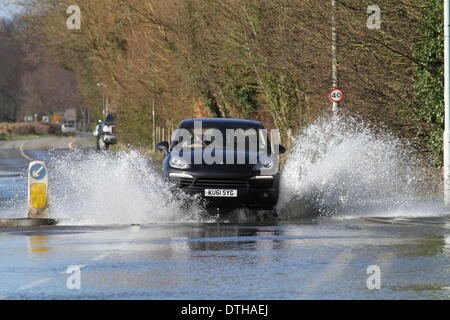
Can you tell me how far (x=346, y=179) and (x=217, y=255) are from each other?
29.2ft

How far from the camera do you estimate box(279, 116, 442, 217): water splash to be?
66.7 ft

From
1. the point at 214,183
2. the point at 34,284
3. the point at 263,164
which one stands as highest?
the point at 263,164

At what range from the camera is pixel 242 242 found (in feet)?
48.3

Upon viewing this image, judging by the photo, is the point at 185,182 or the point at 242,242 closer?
the point at 242,242

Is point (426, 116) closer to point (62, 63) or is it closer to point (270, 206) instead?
point (270, 206)

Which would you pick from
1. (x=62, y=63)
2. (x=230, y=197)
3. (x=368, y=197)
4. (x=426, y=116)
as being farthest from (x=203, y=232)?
(x=62, y=63)

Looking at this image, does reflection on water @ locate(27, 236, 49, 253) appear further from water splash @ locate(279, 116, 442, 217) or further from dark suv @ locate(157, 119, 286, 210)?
water splash @ locate(279, 116, 442, 217)

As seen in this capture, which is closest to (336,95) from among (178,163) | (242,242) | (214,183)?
(178,163)

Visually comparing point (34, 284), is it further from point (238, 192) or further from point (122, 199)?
point (122, 199)

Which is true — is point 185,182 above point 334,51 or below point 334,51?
below

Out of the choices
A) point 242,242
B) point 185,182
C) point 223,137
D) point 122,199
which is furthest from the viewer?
point 223,137

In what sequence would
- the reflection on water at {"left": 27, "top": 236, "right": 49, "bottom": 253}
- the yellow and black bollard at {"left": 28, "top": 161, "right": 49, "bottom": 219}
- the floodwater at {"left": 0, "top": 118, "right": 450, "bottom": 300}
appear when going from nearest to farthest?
the floodwater at {"left": 0, "top": 118, "right": 450, "bottom": 300} → the reflection on water at {"left": 27, "top": 236, "right": 49, "bottom": 253} → the yellow and black bollard at {"left": 28, "top": 161, "right": 49, "bottom": 219}

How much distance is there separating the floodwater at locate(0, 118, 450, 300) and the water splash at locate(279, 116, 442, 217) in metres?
0.03

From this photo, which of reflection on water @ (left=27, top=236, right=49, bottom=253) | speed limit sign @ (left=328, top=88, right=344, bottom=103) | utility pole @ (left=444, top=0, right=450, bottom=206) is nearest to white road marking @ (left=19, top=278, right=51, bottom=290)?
reflection on water @ (left=27, top=236, right=49, bottom=253)
